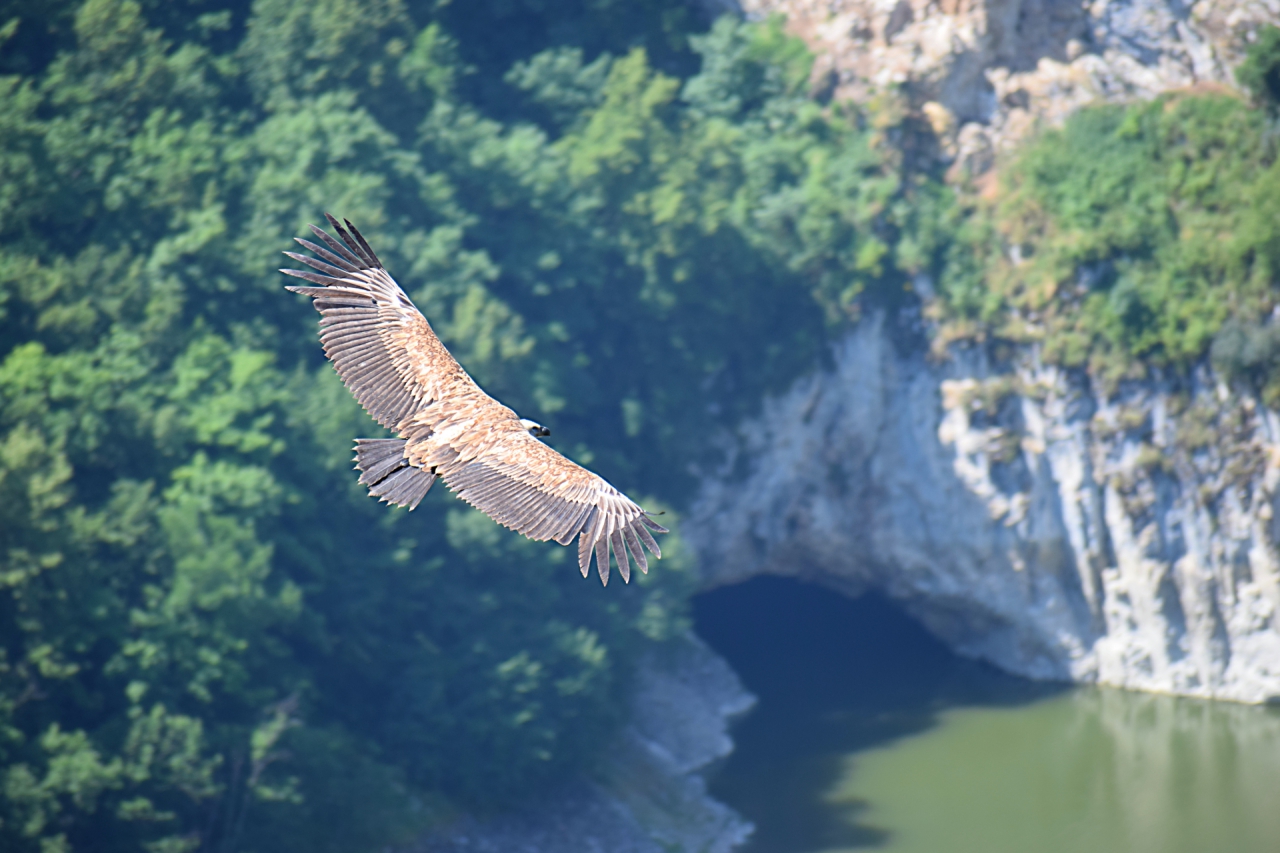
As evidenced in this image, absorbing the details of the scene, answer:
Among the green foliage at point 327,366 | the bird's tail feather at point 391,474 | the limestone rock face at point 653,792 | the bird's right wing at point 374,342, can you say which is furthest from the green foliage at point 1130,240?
the bird's tail feather at point 391,474

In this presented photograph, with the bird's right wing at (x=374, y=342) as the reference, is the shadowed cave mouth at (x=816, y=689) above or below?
below

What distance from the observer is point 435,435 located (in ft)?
44.8

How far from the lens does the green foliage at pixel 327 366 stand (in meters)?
28.7

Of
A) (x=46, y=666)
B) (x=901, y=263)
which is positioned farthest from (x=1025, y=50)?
(x=46, y=666)

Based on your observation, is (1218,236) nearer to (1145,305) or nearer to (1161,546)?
(1145,305)

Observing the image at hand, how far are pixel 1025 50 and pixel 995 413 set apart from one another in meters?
9.52

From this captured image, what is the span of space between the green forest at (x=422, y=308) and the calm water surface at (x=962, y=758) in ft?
15.4

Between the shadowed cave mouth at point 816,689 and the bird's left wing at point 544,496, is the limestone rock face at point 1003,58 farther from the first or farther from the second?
the bird's left wing at point 544,496

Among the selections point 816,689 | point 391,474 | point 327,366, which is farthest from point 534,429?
point 816,689

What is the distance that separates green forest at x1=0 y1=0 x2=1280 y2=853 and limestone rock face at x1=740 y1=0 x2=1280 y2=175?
88 centimetres

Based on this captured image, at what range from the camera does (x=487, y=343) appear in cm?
3250

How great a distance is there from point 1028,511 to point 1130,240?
285 inches

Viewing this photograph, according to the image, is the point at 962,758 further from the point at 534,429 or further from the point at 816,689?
the point at 534,429

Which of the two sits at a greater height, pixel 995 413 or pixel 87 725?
pixel 995 413
